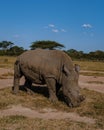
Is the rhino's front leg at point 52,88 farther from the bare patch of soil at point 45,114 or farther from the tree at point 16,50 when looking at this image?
the tree at point 16,50

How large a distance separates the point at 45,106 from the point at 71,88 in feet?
3.85

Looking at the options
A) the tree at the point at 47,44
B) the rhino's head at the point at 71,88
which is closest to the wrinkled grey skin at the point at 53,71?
the rhino's head at the point at 71,88

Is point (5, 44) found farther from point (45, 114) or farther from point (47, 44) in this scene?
point (45, 114)

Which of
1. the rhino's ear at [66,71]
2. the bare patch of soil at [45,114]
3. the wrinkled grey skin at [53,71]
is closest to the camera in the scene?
the bare patch of soil at [45,114]

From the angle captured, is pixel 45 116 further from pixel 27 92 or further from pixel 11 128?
pixel 27 92

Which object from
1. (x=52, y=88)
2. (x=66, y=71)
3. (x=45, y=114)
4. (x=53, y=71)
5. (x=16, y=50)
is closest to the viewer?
(x=45, y=114)

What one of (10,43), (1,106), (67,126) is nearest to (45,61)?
(1,106)

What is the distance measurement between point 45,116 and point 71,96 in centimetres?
Answer: 162

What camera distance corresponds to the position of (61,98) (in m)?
13.1

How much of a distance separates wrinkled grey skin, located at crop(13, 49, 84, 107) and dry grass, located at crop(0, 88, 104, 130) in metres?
0.45

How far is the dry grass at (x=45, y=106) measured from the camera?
8938 mm

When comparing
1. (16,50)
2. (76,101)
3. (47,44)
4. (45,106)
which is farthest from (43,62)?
(16,50)

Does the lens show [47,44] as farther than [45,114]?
Yes

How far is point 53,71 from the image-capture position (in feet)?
41.0
